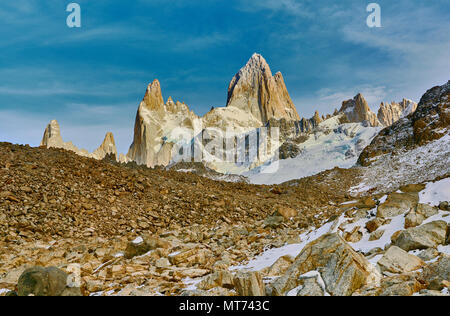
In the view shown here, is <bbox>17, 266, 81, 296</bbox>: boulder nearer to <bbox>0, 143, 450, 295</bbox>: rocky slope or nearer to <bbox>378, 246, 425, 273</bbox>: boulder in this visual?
<bbox>0, 143, 450, 295</bbox>: rocky slope

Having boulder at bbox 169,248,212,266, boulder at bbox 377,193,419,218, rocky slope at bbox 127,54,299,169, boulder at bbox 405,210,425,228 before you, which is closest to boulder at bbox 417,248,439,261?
boulder at bbox 405,210,425,228

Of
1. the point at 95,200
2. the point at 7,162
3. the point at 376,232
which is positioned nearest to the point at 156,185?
the point at 95,200

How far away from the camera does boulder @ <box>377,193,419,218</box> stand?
831cm

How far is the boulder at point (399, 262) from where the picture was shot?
5.00 meters

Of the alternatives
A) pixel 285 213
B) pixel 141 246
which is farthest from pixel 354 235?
pixel 285 213

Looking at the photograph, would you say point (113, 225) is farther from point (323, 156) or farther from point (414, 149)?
point (323, 156)

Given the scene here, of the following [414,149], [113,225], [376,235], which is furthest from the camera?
[414,149]

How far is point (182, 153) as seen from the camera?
149 metres

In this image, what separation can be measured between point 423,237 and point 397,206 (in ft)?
8.95

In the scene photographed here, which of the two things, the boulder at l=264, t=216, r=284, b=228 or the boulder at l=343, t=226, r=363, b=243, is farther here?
the boulder at l=264, t=216, r=284, b=228

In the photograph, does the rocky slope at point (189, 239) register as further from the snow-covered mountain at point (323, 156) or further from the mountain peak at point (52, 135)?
the mountain peak at point (52, 135)

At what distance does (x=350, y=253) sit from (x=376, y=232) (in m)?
3.16

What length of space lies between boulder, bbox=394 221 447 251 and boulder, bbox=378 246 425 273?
2.85 feet

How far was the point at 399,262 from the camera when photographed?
509 centimetres
